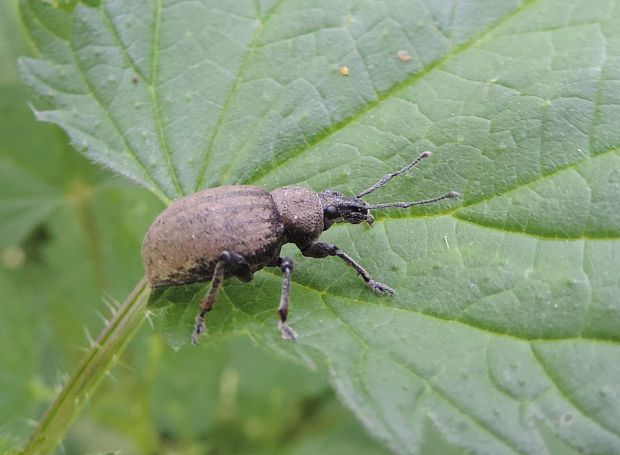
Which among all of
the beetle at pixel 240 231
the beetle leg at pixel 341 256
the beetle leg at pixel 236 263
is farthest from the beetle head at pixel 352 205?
the beetle leg at pixel 236 263

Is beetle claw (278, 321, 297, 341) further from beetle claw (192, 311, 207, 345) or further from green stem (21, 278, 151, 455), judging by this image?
green stem (21, 278, 151, 455)

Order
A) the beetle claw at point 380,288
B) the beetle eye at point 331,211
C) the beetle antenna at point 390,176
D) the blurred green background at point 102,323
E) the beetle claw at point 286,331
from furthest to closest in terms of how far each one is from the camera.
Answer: the blurred green background at point 102,323
the beetle eye at point 331,211
the beetle antenna at point 390,176
the beetle claw at point 380,288
the beetle claw at point 286,331

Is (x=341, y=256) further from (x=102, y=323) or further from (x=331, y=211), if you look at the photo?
(x=102, y=323)

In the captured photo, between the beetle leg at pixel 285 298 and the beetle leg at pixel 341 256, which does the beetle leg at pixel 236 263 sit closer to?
the beetle leg at pixel 285 298

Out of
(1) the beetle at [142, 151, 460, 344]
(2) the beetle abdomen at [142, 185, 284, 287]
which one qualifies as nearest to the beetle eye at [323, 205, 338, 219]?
(1) the beetle at [142, 151, 460, 344]

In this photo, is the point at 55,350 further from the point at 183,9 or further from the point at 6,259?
the point at 183,9

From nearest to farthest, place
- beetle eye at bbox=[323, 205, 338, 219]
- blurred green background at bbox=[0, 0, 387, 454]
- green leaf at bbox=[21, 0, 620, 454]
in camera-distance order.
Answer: green leaf at bbox=[21, 0, 620, 454], beetle eye at bbox=[323, 205, 338, 219], blurred green background at bbox=[0, 0, 387, 454]
